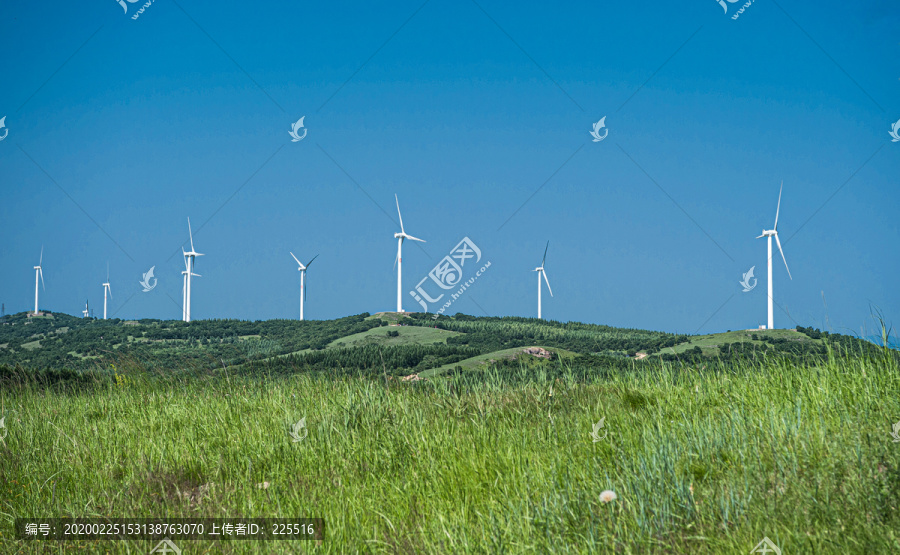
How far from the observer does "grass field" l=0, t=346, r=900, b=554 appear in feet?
12.5

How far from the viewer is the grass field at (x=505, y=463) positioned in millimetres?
3811

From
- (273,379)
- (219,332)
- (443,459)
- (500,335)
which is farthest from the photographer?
(219,332)

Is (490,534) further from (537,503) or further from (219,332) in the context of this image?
(219,332)

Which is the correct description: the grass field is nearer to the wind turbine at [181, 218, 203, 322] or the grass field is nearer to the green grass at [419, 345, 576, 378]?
the green grass at [419, 345, 576, 378]

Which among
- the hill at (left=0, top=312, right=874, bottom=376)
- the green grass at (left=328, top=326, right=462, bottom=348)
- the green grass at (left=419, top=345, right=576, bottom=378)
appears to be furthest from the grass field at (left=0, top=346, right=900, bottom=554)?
the green grass at (left=328, top=326, right=462, bottom=348)

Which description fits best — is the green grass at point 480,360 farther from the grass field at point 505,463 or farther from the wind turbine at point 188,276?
the wind turbine at point 188,276

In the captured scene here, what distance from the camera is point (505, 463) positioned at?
5230 mm

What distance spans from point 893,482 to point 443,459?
11.2 feet

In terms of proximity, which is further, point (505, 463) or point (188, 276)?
point (188, 276)

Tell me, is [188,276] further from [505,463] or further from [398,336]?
[505,463]

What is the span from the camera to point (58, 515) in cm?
570

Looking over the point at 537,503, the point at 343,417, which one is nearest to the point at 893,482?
the point at 537,503

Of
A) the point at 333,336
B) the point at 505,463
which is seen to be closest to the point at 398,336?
the point at 333,336

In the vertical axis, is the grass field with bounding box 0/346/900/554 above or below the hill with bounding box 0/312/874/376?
below
